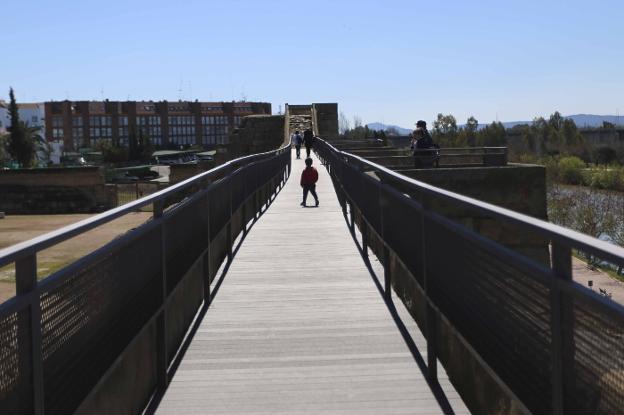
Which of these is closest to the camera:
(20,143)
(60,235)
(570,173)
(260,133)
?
(60,235)

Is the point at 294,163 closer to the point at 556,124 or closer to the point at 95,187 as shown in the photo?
the point at 95,187

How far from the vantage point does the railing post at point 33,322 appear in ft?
9.21

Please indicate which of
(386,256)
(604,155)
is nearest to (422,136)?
(386,256)

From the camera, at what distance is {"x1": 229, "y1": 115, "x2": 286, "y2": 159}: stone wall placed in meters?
54.1

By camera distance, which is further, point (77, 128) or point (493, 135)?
point (77, 128)

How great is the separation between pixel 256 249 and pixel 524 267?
819 cm

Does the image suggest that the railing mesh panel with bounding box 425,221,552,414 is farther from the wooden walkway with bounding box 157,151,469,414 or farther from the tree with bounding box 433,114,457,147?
the tree with bounding box 433,114,457,147

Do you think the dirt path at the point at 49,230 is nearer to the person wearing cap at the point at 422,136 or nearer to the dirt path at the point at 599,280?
the person wearing cap at the point at 422,136

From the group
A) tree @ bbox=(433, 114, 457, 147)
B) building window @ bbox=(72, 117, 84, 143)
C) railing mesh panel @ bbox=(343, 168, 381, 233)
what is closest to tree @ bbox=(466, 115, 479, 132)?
tree @ bbox=(433, 114, 457, 147)

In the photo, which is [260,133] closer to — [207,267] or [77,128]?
[207,267]

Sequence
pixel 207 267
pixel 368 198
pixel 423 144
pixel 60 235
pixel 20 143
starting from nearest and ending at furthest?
1. pixel 60 235
2. pixel 207 267
3. pixel 368 198
4. pixel 423 144
5. pixel 20 143

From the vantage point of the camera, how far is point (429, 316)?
17.3 feet

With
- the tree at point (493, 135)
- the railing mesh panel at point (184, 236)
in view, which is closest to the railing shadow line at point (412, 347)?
the railing mesh panel at point (184, 236)

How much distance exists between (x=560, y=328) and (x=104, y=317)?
207 cm
